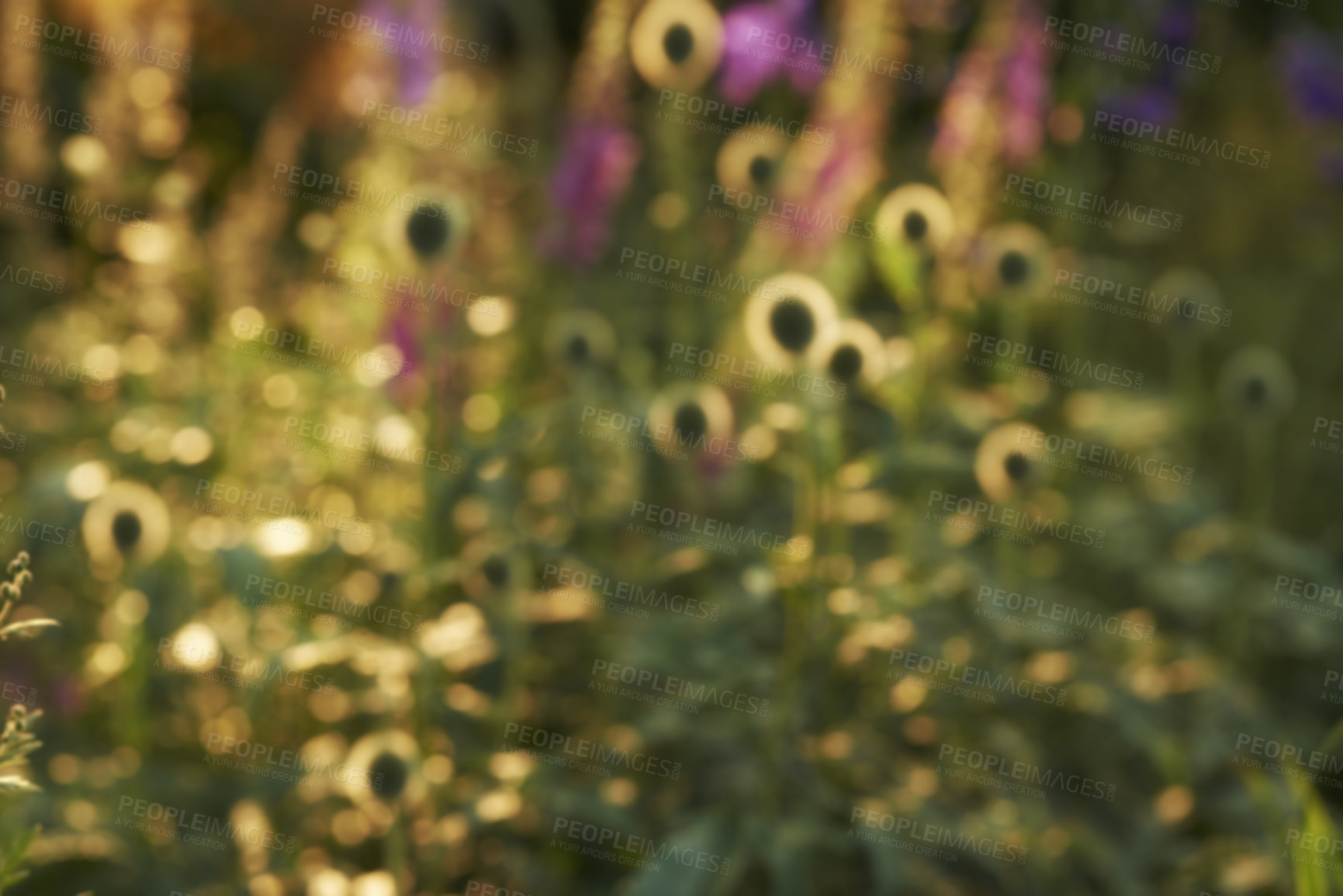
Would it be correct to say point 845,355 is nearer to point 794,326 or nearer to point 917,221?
point 794,326

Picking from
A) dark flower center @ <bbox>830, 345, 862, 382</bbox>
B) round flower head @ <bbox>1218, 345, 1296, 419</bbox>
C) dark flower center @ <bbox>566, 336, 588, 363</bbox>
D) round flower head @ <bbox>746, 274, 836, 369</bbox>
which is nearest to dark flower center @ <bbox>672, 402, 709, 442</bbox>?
round flower head @ <bbox>746, 274, 836, 369</bbox>

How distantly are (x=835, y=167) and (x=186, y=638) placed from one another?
6.43ft

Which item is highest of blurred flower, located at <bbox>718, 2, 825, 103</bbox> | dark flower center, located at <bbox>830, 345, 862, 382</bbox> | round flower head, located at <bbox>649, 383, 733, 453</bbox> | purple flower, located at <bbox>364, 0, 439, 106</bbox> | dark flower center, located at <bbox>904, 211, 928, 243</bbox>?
blurred flower, located at <bbox>718, 2, 825, 103</bbox>

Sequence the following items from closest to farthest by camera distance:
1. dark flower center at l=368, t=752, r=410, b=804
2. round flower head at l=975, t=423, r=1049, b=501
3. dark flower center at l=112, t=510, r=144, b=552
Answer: dark flower center at l=368, t=752, r=410, b=804 → dark flower center at l=112, t=510, r=144, b=552 → round flower head at l=975, t=423, r=1049, b=501

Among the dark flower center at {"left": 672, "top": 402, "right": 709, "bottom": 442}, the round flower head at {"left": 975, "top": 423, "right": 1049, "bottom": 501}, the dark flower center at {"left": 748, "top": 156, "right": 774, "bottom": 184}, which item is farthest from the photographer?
the dark flower center at {"left": 748, "top": 156, "right": 774, "bottom": 184}

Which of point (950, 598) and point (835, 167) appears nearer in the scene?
point (950, 598)

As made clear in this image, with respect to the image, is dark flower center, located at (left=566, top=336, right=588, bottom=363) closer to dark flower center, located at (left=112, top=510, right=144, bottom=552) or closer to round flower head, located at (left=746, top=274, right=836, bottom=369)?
round flower head, located at (left=746, top=274, right=836, bottom=369)

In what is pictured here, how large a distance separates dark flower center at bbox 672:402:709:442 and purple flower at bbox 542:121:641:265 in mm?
1147

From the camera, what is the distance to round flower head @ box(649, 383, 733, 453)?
2.24m

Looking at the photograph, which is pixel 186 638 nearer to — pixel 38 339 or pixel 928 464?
pixel 928 464

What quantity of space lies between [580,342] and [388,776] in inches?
44.1

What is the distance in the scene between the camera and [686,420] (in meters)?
2.26

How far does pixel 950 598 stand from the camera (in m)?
2.46

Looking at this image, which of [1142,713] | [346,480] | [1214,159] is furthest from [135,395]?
[1214,159]
